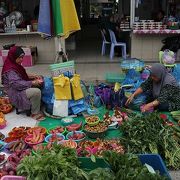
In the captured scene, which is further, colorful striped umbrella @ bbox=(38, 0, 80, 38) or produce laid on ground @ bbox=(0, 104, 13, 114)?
produce laid on ground @ bbox=(0, 104, 13, 114)

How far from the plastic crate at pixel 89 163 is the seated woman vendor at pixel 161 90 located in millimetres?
1911

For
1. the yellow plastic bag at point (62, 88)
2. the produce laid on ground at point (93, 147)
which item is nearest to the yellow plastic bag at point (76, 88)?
the yellow plastic bag at point (62, 88)

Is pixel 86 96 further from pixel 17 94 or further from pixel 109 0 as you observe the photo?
pixel 109 0

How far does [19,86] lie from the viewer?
5.21 metres

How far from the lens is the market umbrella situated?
5172mm

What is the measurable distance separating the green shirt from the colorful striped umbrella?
1660 mm

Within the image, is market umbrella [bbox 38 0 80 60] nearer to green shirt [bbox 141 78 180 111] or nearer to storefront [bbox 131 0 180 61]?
green shirt [bbox 141 78 180 111]

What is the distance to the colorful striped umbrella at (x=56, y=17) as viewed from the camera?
517cm

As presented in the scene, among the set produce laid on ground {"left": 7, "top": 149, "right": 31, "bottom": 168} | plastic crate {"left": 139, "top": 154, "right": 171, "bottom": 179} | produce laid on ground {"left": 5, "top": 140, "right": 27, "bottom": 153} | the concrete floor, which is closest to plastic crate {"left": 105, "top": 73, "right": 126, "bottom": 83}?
the concrete floor

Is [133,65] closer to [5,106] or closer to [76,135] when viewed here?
[76,135]

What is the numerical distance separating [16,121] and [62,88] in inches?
39.6

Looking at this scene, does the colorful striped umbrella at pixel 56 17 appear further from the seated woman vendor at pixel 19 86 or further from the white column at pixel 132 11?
the white column at pixel 132 11

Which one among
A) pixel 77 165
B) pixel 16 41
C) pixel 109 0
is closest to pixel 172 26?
pixel 16 41

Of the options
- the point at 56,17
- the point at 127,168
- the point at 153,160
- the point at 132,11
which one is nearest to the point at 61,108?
the point at 56,17
